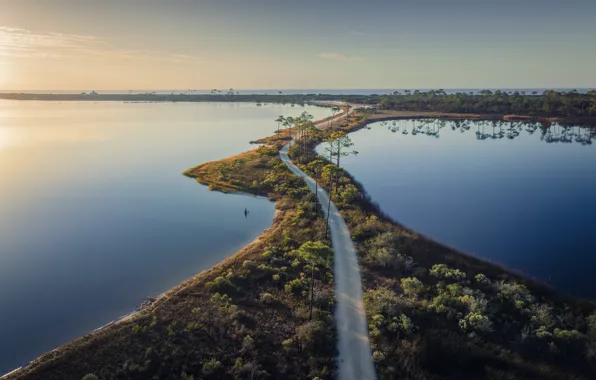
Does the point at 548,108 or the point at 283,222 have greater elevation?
the point at 548,108

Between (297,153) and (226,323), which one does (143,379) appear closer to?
(226,323)

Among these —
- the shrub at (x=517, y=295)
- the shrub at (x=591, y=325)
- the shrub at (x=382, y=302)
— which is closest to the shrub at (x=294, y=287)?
the shrub at (x=382, y=302)

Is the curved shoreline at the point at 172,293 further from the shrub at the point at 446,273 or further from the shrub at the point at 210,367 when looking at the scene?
the shrub at the point at 210,367

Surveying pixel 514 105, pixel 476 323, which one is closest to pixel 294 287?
pixel 476 323

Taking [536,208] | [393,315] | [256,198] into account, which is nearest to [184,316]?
[393,315]

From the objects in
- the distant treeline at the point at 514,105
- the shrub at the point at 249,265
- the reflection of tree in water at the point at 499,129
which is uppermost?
the distant treeline at the point at 514,105
